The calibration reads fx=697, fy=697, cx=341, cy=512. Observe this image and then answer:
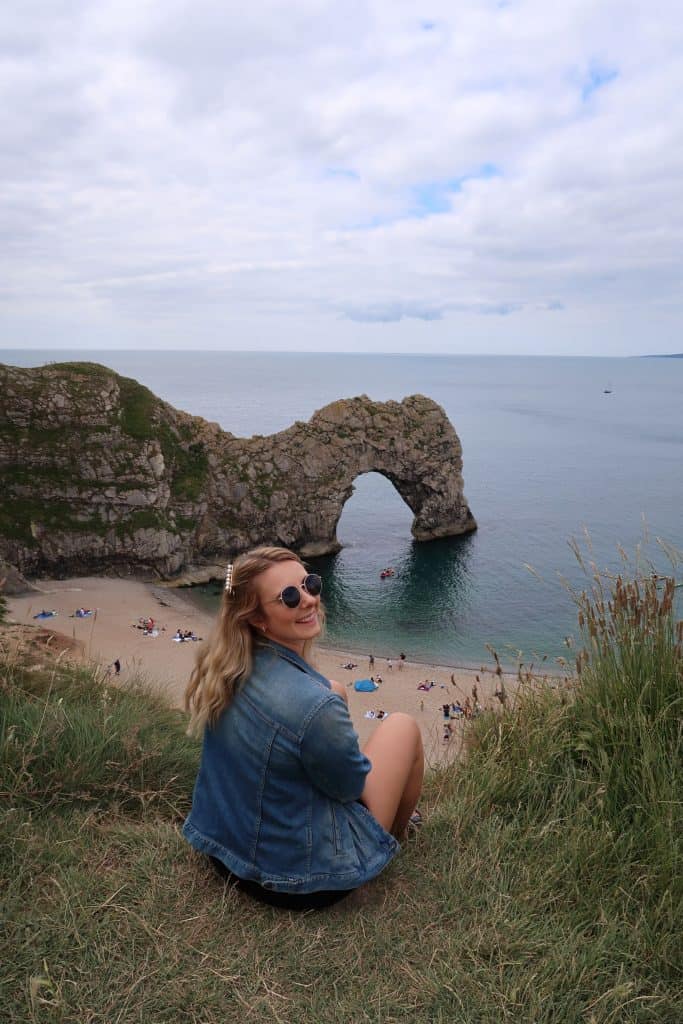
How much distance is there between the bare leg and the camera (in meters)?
3.52

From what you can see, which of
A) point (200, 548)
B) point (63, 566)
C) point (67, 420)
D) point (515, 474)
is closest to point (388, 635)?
point (200, 548)

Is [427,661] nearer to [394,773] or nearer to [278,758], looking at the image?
[394,773]

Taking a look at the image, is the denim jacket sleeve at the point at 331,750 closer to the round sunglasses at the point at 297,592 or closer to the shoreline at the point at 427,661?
the round sunglasses at the point at 297,592

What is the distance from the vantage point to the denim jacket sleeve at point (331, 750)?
3.03 metres

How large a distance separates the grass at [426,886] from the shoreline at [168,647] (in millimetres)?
15759

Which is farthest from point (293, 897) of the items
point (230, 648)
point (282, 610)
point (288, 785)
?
point (282, 610)

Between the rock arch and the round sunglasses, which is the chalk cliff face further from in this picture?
the round sunglasses

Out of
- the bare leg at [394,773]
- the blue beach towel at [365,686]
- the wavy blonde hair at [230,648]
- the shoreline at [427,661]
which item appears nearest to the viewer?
the wavy blonde hair at [230,648]

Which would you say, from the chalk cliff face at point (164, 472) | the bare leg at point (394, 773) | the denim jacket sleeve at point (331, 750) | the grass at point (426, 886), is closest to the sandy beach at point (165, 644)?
the chalk cliff face at point (164, 472)

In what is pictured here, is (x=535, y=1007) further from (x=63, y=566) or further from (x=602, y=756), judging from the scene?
(x=63, y=566)

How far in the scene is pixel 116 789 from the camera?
433 centimetres

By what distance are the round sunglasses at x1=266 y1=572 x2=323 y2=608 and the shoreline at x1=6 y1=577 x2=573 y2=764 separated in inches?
670

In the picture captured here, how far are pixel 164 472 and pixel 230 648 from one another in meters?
35.5

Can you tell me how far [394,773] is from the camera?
357cm
